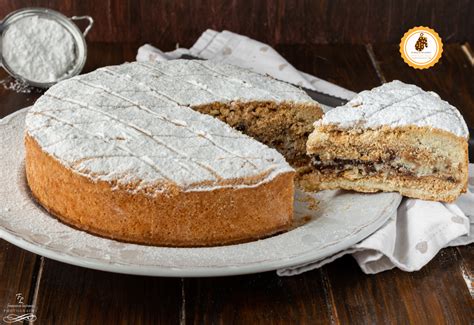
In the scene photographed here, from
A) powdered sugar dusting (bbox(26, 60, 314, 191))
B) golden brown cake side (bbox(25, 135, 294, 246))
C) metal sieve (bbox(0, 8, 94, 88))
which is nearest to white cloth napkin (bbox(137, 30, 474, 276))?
golden brown cake side (bbox(25, 135, 294, 246))

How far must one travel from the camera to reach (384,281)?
2902 mm

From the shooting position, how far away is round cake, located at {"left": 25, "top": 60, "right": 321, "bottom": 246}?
285 cm

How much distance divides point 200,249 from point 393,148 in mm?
884

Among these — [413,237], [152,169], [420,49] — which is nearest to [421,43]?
[420,49]

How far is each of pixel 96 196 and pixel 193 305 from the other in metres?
0.46

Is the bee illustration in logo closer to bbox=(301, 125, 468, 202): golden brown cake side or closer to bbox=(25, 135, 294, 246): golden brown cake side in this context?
bbox=(301, 125, 468, 202): golden brown cake side

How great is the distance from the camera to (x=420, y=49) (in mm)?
4664

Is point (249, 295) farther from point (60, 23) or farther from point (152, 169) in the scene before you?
point (60, 23)

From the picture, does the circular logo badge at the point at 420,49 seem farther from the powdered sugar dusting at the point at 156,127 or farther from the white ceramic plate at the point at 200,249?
the white ceramic plate at the point at 200,249

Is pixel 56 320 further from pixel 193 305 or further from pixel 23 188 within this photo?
pixel 23 188

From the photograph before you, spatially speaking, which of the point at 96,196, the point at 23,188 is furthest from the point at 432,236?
the point at 23,188

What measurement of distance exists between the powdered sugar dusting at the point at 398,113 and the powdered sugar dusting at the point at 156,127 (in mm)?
258

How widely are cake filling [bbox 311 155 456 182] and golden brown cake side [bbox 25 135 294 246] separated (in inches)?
15.1

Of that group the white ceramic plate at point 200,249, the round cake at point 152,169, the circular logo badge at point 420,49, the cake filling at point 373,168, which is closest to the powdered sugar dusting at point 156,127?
the round cake at point 152,169
